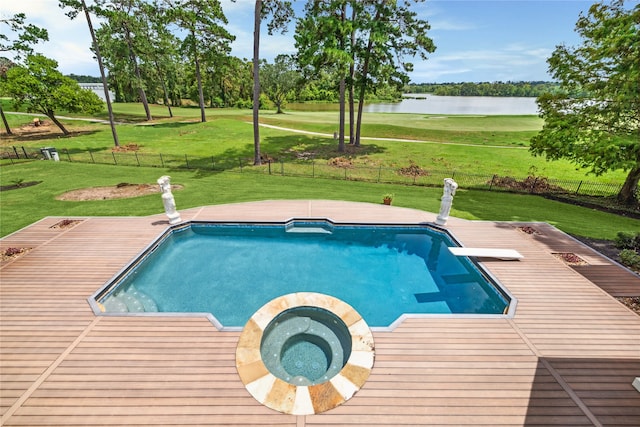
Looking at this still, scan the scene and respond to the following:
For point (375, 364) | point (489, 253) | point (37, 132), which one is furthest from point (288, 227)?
point (37, 132)

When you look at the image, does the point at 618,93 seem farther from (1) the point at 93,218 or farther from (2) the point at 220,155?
(2) the point at 220,155

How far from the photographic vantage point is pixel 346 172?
23.7 m

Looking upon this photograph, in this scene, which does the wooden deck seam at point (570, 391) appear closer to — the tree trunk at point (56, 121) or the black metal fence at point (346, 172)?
the black metal fence at point (346, 172)

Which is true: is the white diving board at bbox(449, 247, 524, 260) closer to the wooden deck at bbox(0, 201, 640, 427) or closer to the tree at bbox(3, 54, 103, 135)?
the wooden deck at bbox(0, 201, 640, 427)

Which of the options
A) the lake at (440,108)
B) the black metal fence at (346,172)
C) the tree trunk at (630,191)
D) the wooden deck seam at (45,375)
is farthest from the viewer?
the lake at (440,108)

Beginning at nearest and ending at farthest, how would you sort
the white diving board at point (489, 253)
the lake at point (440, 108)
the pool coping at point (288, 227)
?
the pool coping at point (288, 227), the white diving board at point (489, 253), the lake at point (440, 108)

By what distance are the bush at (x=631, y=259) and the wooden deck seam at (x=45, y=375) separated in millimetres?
18153

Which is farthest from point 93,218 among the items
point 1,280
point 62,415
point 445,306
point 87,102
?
point 87,102

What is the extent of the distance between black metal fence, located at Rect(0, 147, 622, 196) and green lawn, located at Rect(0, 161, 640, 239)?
137 cm

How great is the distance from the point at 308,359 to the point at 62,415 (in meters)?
4.95

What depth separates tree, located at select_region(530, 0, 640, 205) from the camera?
13.3m

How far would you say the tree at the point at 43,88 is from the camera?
99.7ft

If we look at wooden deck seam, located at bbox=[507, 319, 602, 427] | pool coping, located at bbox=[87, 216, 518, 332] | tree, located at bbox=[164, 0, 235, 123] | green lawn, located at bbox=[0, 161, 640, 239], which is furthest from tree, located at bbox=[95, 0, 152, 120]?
wooden deck seam, located at bbox=[507, 319, 602, 427]

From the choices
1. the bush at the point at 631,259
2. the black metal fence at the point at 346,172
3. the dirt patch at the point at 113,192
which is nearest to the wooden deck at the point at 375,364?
the bush at the point at 631,259
